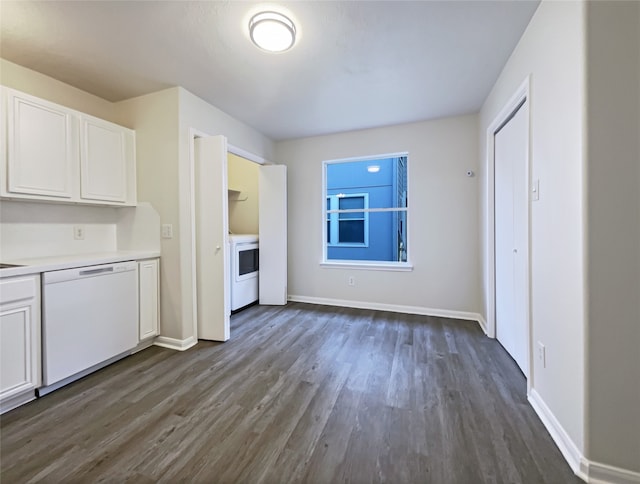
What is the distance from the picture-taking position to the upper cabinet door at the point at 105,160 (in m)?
2.41

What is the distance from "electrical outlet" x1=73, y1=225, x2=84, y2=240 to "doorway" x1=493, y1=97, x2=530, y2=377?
3.73 metres

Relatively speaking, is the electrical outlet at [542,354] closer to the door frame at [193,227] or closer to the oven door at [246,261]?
the door frame at [193,227]

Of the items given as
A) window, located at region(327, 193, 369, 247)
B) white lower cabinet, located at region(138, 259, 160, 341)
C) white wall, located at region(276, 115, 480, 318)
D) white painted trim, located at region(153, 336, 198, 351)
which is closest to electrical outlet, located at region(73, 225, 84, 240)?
white lower cabinet, located at region(138, 259, 160, 341)

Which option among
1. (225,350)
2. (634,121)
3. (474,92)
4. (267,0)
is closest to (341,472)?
(225,350)

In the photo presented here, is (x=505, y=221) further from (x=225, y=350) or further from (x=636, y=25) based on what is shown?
(x=225, y=350)

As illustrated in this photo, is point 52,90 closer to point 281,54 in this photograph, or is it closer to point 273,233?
point 281,54

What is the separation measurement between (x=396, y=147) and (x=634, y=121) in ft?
8.79

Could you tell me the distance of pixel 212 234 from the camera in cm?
279

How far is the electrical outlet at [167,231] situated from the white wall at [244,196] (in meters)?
2.22

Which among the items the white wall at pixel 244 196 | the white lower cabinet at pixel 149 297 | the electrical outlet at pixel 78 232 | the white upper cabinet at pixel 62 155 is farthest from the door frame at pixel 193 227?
the white wall at pixel 244 196

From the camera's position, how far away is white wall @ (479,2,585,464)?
1.26 metres

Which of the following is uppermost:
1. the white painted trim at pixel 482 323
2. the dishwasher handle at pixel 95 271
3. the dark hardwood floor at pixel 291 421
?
the dishwasher handle at pixel 95 271

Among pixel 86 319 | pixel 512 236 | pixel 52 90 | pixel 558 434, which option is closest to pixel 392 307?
pixel 512 236

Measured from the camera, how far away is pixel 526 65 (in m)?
1.89
